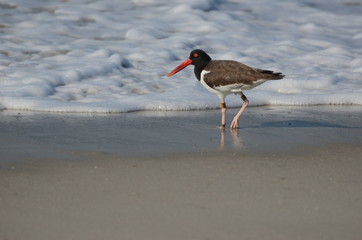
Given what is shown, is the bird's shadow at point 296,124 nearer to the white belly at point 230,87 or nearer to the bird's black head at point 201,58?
the white belly at point 230,87

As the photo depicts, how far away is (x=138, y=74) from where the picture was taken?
10383 millimetres

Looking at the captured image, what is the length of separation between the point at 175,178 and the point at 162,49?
22.9 ft

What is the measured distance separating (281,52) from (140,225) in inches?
340

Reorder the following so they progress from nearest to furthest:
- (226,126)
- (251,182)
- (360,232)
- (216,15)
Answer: (360,232) → (251,182) → (226,126) → (216,15)

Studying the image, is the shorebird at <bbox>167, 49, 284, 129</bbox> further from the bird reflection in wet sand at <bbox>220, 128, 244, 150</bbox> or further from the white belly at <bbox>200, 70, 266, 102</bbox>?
the bird reflection in wet sand at <bbox>220, 128, 244, 150</bbox>

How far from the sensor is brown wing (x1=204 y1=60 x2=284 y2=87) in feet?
25.3

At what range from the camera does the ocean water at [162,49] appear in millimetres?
9062

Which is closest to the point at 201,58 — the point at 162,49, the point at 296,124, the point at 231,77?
the point at 231,77

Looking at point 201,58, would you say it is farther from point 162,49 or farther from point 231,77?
point 162,49

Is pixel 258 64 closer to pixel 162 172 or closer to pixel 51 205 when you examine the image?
pixel 162 172

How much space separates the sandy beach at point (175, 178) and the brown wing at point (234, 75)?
516 millimetres

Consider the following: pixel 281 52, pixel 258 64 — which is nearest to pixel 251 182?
pixel 258 64

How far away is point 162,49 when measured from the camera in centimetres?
1184

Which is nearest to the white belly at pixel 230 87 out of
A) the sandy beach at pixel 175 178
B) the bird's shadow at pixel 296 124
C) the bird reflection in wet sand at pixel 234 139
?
the sandy beach at pixel 175 178
